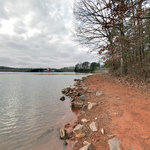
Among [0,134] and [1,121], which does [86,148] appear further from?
[1,121]

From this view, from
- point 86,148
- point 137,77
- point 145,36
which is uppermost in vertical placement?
point 145,36

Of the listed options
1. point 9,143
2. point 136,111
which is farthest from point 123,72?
point 9,143

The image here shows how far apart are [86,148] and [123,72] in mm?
9870

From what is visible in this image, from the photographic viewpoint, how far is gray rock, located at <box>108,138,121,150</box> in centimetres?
192

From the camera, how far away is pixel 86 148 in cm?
196

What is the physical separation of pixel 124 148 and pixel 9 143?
3116 millimetres

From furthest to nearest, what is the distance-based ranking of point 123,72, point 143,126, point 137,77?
point 123,72
point 137,77
point 143,126

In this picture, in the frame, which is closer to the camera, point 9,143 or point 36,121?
point 9,143

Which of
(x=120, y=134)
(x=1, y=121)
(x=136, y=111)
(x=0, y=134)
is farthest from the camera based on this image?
(x=1, y=121)

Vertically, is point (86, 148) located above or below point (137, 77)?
below

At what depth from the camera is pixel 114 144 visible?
6.52ft

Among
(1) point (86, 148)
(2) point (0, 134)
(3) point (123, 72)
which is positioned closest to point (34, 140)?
(2) point (0, 134)

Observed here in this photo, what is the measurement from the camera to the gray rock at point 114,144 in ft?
6.29

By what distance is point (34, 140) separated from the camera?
8.94 feet
